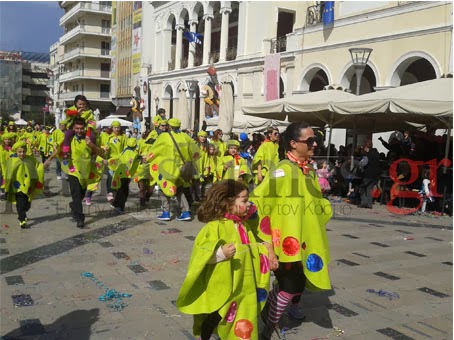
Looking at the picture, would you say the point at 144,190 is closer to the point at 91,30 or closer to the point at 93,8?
the point at 91,30

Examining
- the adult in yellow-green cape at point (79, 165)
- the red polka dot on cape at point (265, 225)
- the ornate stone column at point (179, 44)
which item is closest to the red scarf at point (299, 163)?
the red polka dot on cape at point (265, 225)

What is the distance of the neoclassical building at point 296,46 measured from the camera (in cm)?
1803

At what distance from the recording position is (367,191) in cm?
1135

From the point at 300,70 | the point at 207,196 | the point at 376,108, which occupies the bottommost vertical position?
the point at 207,196

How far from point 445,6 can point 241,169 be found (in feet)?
36.4

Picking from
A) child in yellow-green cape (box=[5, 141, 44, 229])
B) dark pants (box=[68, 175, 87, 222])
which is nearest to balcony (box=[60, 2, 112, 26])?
child in yellow-green cape (box=[5, 141, 44, 229])

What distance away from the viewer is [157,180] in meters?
8.70

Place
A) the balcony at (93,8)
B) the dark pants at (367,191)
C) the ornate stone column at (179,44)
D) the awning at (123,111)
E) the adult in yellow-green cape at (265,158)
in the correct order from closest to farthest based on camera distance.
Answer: the adult in yellow-green cape at (265,158), the dark pants at (367,191), the ornate stone column at (179,44), the awning at (123,111), the balcony at (93,8)

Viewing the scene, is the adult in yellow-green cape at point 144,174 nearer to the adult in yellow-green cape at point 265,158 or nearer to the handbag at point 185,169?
the handbag at point 185,169

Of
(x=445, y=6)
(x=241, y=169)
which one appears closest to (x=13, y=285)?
(x=241, y=169)

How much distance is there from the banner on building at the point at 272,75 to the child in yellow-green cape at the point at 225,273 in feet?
73.4

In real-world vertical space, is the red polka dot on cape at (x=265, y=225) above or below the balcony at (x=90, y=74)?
below

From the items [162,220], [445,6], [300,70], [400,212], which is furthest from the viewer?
[300,70]

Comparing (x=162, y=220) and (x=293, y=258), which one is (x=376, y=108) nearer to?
(x=162, y=220)
